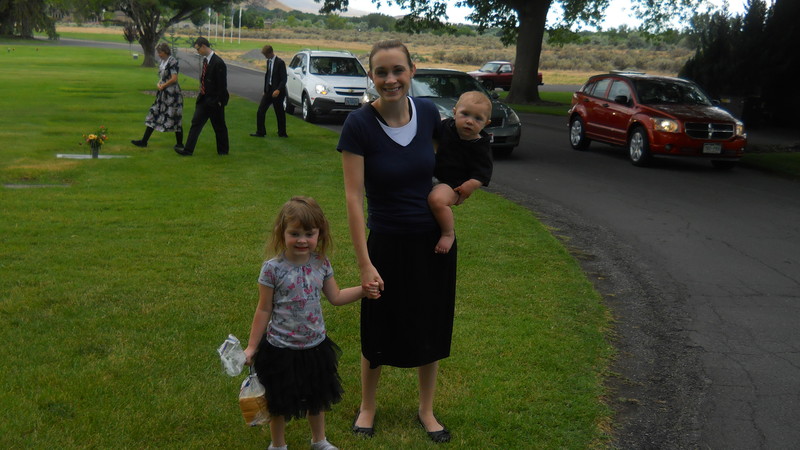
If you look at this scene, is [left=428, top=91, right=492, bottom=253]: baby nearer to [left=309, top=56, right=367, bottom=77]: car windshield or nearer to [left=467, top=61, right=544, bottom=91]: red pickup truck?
[left=309, top=56, right=367, bottom=77]: car windshield

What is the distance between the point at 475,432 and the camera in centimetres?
437

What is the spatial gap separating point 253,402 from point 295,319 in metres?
0.41

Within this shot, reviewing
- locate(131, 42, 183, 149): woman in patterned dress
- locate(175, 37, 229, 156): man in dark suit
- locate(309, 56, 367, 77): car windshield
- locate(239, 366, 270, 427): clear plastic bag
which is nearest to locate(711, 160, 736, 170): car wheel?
locate(175, 37, 229, 156): man in dark suit

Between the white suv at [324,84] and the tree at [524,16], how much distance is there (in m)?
7.84

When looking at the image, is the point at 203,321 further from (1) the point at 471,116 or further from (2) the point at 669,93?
(2) the point at 669,93

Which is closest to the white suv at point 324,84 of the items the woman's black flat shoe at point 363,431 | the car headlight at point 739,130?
the car headlight at point 739,130

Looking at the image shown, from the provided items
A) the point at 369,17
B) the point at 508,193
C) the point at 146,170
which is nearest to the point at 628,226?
the point at 508,193

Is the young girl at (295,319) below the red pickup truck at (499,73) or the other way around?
the other way around

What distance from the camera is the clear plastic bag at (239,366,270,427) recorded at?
3727 millimetres

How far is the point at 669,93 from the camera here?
1644 cm

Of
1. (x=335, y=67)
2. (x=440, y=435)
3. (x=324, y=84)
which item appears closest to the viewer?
(x=440, y=435)

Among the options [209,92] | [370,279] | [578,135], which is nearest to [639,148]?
→ [578,135]

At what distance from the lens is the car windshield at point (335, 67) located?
22947mm

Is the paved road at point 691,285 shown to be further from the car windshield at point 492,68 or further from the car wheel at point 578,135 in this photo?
the car windshield at point 492,68
